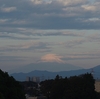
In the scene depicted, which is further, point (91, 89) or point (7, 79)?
point (91, 89)

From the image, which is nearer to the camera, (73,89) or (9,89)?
(9,89)

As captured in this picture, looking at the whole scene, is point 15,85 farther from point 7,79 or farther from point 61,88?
point 61,88

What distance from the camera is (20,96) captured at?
4472 cm

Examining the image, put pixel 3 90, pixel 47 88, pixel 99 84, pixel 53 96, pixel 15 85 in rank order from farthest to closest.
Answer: pixel 99 84 → pixel 47 88 → pixel 53 96 → pixel 15 85 → pixel 3 90

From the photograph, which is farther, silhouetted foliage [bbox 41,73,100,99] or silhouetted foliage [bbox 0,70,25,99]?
silhouetted foliage [bbox 41,73,100,99]

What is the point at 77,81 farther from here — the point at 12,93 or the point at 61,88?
the point at 12,93

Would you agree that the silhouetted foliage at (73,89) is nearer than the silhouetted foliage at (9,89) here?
No

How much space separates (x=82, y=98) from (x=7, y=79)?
945 inches

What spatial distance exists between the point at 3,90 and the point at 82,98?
26.3 m

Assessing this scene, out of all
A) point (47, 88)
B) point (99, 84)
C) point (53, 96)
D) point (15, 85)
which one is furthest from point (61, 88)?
point (99, 84)

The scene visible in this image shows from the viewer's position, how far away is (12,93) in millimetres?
44219

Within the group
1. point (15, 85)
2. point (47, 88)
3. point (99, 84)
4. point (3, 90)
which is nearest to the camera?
point (3, 90)

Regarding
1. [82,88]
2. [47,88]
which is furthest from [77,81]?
[47,88]

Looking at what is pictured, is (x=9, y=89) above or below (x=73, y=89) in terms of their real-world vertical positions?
below
